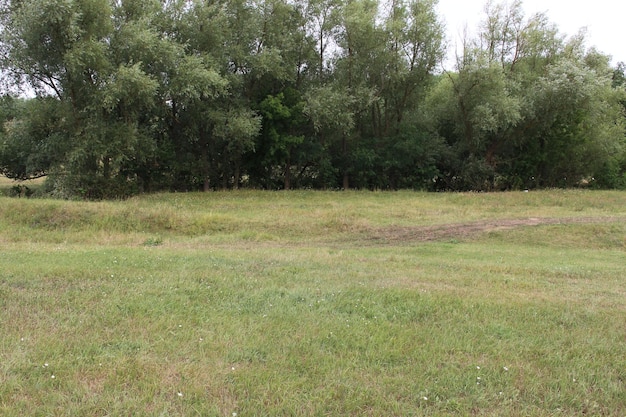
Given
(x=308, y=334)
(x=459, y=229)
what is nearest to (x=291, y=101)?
(x=459, y=229)

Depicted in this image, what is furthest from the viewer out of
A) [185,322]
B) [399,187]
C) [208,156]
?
[399,187]

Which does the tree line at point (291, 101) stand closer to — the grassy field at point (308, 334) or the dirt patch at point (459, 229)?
the dirt patch at point (459, 229)

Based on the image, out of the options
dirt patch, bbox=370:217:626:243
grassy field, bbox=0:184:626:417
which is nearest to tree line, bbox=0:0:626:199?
dirt patch, bbox=370:217:626:243

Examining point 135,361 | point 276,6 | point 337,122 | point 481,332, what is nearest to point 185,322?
point 135,361

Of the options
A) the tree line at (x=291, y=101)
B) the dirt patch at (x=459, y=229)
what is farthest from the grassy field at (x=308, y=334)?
the tree line at (x=291, y=101)

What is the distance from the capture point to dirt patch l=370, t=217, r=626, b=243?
45.1 feet

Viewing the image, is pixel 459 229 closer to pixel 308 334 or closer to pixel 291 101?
pixel 308 334

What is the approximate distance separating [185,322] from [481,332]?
11.1 ft

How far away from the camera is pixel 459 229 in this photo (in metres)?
14.8

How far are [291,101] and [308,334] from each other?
2315cm

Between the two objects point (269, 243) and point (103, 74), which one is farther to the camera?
point (103, 74)

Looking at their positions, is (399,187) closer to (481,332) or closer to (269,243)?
(269,243)

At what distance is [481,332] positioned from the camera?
488 centimetres

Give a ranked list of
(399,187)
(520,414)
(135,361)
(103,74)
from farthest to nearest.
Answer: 1. (399,187)
2. (103,74)
3. (135,361)
4. (520,414)
